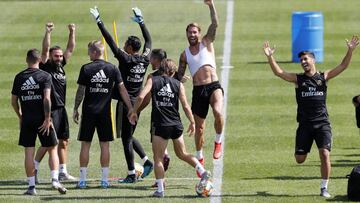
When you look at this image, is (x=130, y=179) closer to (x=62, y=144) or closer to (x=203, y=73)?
(x=62, y=144)

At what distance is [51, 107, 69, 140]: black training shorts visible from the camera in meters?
19.0

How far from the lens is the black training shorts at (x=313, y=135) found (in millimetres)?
17531

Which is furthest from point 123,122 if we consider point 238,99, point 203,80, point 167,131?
point 238,99

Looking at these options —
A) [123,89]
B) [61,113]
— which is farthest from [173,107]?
[61,113]

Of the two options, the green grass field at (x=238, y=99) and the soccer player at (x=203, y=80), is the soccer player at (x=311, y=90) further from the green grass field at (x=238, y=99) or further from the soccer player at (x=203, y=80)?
the soccer player at (x=203, y=80)

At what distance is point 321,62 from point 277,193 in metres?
13.6

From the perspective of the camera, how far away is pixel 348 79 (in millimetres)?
29016

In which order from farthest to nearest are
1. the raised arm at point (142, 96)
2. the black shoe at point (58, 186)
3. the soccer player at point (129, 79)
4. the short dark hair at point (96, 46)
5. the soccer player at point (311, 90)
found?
1. the soccer player at point (129, 79)
2. the short dark hair at point (96, 46)
3. the black shoe at point (58, 186)
4. the soccer player at point (311, 90)
5. the raised arm at point (142, 96)

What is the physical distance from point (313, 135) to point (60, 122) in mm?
4372

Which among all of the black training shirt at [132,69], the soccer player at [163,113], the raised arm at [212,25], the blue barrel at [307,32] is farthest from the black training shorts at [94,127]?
the blue barrel at [307,32]

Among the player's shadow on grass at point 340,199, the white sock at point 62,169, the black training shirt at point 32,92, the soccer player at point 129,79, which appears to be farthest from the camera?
the white sock at point 62,169

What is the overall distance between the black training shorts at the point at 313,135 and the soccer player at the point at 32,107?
12.6 feet

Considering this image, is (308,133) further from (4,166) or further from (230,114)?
(230,114)

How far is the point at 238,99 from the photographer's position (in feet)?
88.1
